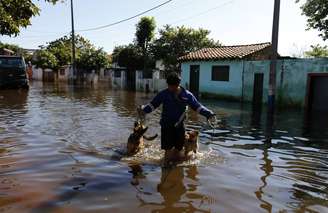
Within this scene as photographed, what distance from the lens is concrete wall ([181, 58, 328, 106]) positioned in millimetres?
18562

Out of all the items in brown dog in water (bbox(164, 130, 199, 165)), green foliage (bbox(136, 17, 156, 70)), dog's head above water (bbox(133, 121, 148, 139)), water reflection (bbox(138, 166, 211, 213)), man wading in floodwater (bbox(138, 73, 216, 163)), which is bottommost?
water reflection (bbox(138, 166, 211, 213))

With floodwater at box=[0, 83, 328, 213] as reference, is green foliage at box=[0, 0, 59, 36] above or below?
above

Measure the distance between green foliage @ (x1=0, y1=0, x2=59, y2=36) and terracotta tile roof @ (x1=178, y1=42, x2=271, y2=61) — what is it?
1603 centimetres

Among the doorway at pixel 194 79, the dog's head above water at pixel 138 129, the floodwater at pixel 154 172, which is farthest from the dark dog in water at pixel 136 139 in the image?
the doorway at pixel 194 79

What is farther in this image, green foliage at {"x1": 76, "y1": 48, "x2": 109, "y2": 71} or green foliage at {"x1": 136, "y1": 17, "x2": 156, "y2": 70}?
green foliage at {"x1": 76, "y1": 48, "x2": 109, "y2": 71}

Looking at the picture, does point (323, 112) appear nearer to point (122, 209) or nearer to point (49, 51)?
point (122, 209)

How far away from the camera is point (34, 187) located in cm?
540

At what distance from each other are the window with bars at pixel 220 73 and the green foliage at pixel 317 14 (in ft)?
19.2

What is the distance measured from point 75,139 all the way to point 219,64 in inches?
653

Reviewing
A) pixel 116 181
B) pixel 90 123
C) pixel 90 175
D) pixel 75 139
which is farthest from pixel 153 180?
pixel 90 123

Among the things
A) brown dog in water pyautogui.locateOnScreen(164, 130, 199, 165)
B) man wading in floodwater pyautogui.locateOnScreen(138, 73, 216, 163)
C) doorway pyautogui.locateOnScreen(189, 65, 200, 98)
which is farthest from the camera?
doorway pyautogui.locateOnScreen(189, 65, 200, 98)

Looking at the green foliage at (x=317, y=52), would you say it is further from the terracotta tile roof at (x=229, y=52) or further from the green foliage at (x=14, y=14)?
the green foliage at (x=14, y=14)

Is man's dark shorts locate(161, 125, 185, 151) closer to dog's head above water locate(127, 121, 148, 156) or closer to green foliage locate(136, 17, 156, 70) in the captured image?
dog's head above water locate(127, 121, 148, 156)

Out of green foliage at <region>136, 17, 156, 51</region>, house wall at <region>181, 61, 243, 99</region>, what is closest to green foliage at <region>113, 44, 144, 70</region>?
green foliage at <region>136, 17, 156, 51</region>
